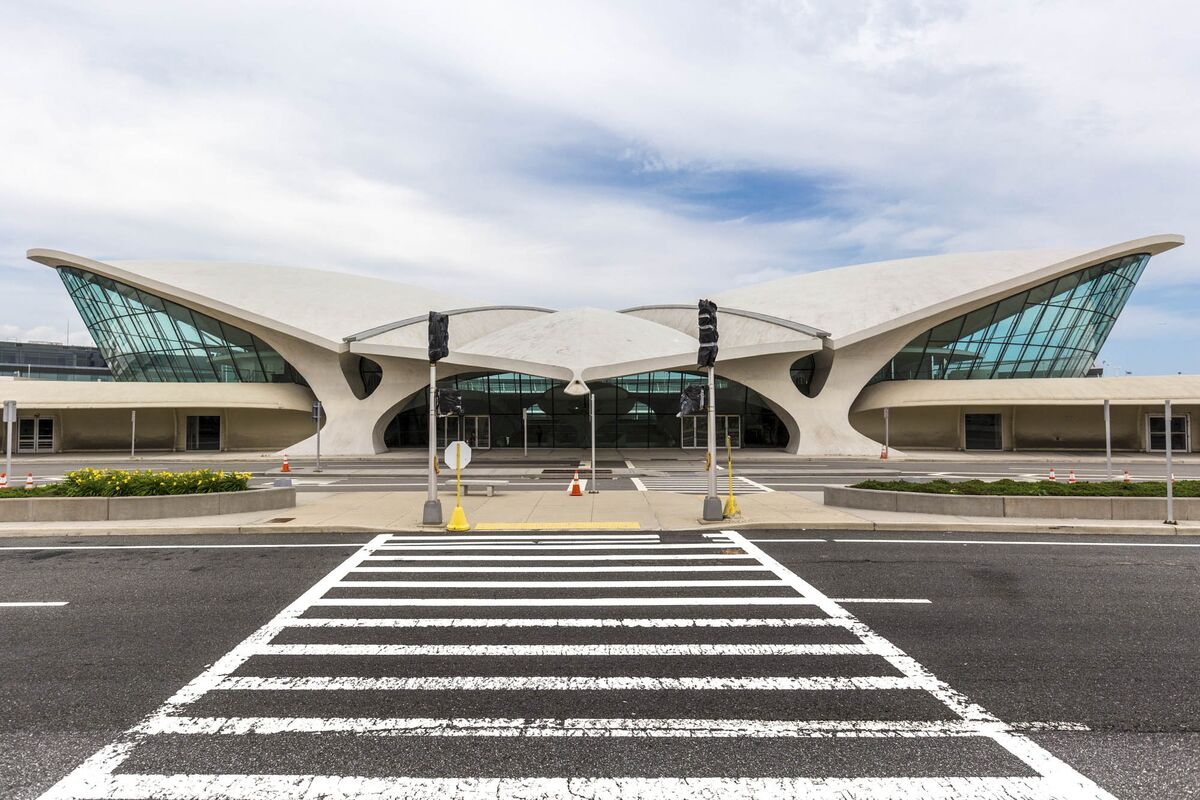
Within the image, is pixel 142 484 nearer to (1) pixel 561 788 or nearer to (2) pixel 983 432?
(1) pixel 561 788

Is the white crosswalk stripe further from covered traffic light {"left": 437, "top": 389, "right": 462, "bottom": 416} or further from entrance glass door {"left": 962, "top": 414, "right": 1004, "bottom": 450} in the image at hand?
entrance glass door {"left": 962, "top": 414, "right": 1004, "bottom": 450}

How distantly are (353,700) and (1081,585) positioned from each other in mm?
8830

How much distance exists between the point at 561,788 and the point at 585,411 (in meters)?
36.2

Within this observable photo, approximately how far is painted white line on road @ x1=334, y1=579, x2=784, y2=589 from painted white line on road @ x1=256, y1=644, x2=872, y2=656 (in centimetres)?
210

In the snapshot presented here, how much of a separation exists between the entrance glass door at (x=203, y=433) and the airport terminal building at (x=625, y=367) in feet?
0.39

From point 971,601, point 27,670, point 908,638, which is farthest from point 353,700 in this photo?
point 971,601

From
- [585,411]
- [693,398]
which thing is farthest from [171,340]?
[693,398]

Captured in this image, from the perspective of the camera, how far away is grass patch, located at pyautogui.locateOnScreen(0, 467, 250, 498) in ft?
44.0

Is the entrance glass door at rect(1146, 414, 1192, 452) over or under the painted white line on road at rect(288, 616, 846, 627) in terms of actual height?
over

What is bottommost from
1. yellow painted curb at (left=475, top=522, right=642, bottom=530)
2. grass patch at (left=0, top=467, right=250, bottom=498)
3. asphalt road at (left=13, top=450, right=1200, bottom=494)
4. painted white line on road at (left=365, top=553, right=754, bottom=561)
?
painted white line on road at (left=365, top=553, right=754, bottom=561)

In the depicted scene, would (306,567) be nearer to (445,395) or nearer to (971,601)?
(445,395)

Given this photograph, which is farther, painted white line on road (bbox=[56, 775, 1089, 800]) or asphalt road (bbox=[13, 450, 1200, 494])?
asphalt road (bbox=[13, 450, 1200, 494])

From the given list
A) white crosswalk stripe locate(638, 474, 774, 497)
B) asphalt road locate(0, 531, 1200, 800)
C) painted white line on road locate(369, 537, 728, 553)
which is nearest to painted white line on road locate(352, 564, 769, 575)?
asphalt road locate(0, 531, 1200, 800)

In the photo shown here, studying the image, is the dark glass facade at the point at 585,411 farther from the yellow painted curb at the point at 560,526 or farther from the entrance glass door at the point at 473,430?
the yellow painted curb at the point at 560,526
